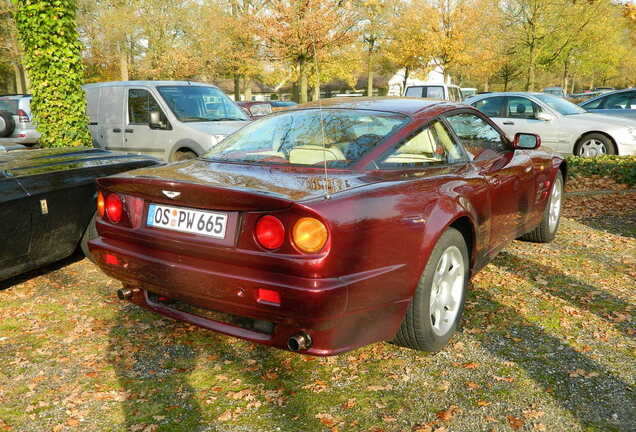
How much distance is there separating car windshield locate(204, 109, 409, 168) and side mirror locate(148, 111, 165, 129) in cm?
512

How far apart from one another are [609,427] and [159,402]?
2.21 metres

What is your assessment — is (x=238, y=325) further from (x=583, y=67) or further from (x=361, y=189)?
(x=583, y=67)

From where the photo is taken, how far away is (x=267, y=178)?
3.11 meters

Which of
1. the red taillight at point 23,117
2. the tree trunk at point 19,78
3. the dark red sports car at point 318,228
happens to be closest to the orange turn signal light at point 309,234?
the dark red sports car at point 318,228

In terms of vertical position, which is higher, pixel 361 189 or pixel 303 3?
pixel 303 3

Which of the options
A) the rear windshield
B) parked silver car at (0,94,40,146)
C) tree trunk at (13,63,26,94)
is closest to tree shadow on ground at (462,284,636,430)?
parked silver car at (0,94,40,146)

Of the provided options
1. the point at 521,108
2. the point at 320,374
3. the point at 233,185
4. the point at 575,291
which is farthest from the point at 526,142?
the point at 521,108

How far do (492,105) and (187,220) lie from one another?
10.8 m

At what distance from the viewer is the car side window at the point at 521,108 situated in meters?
11.9

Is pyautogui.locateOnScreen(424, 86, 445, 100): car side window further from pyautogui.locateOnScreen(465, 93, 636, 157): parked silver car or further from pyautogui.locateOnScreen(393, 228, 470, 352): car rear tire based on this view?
pyautogui.locateOnScreen(393, 228, 470, 352): car rear tire

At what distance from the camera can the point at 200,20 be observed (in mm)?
37188

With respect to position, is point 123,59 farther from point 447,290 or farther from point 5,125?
point 447,290

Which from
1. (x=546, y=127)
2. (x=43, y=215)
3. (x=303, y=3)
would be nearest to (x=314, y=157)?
(x=43, y=215)

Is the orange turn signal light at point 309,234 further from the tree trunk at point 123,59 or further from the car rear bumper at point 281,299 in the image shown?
the tree trunk at point 123,59
